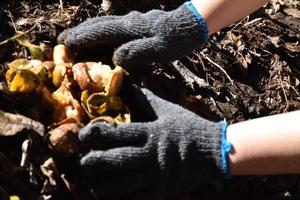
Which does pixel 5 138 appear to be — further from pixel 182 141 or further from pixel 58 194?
pixel 182 141

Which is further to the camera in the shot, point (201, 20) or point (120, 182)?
point (201, 20)

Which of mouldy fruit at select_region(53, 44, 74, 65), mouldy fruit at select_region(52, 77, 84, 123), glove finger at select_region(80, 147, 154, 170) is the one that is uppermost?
mouldy fruit at select_region(53, 44, 74, 65)

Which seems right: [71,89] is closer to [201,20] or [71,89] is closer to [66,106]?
[66,106]

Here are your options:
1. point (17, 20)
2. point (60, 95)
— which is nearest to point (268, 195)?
point (60, 95)

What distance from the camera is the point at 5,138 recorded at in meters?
1.60

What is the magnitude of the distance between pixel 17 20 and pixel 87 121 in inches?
21.8

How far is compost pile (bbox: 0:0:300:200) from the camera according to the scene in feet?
5.25

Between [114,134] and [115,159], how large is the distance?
0.07 meters

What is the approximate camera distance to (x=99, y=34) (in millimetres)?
1814

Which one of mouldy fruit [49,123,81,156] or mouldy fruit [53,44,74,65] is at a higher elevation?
mouldy fruit [53,44,74,65]

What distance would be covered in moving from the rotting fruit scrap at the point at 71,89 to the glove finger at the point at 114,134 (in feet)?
0.21

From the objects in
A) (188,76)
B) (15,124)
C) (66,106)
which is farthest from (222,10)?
(15,124)

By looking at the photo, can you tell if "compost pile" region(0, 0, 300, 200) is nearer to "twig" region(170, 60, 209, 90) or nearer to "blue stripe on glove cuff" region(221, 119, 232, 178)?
Result: "twig" region(170, 60, 209, 90)

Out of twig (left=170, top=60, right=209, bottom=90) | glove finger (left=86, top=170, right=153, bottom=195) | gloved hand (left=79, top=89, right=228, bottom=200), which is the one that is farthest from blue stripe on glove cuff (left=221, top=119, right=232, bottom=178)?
twig (left=170, top=60, right=209, bottom=90)
